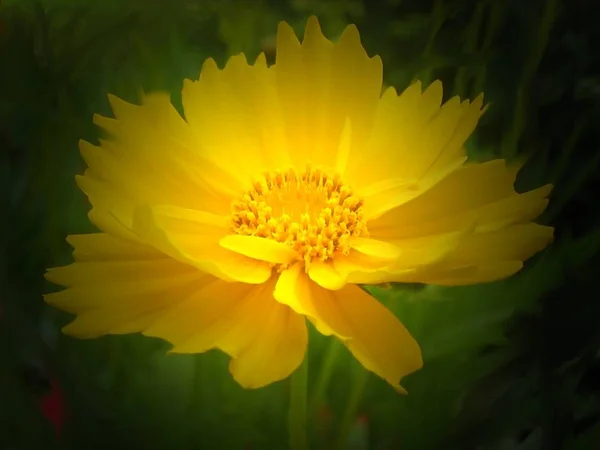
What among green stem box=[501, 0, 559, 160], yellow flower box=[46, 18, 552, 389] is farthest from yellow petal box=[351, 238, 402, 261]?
green stem box=[501, 0, 559, 160]

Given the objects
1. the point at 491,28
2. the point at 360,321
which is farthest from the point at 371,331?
the point at 491,28

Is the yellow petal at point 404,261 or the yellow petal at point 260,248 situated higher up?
the yellow petal at point 260,248

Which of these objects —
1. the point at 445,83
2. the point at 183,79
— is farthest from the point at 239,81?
the point at 445,83

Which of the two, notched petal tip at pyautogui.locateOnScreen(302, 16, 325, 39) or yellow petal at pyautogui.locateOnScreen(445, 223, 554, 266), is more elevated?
notched petal tip at pyautogui.locateOnScreen(302, 16, 325, 39)

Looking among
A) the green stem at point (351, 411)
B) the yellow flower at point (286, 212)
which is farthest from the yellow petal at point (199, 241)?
the green stem at point (351, 411)

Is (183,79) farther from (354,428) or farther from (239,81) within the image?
(354,428)

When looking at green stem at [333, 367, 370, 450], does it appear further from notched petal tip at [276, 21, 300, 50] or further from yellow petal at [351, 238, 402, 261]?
notched petal tip at [276, 21, 300, 50]

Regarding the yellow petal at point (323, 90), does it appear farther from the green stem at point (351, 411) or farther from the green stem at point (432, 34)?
the green stem at point (351, 411)

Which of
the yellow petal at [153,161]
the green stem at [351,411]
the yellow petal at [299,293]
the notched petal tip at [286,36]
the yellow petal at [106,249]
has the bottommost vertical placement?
the green stem at [351,411]
